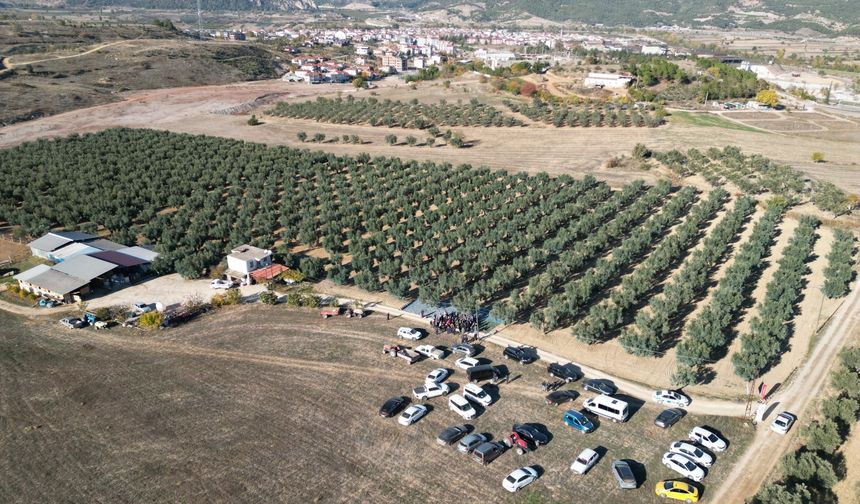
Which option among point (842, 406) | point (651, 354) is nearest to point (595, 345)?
point (651, 354)

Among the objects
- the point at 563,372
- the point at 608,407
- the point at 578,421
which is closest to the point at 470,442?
the point at 578,421

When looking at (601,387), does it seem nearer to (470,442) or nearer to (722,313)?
(470,442)

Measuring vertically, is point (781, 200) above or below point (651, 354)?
above

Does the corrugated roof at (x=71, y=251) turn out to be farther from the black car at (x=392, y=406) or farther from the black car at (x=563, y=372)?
the black car at (x=563, y=372)

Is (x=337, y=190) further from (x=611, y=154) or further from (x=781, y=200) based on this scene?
(x=781, y=200)

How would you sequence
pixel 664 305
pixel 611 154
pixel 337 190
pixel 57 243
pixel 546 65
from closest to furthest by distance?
pixel 664 305, pixel 57 243, pixel 337 190, pixel 611 154, pixel 546 65

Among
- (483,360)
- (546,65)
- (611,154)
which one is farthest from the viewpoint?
(546,65)
